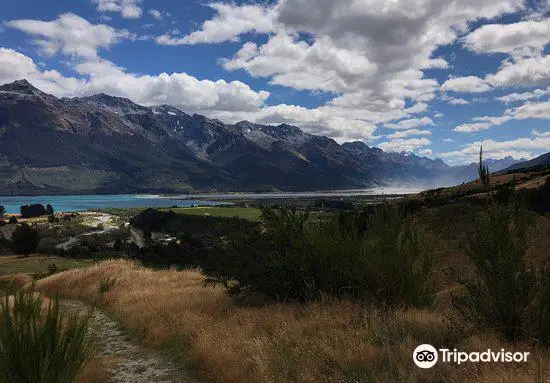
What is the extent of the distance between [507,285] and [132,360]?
8580 mm

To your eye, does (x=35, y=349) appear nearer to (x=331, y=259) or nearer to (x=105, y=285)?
(x=331, y=259)

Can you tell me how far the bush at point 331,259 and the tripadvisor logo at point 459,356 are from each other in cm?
329

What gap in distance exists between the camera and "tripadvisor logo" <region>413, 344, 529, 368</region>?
618cm

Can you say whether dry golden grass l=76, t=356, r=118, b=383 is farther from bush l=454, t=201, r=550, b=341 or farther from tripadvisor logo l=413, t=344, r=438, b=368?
bush l=454, t=201, r=550, b=341

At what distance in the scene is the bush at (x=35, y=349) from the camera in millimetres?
5895

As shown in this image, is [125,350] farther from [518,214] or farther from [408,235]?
[518,214]

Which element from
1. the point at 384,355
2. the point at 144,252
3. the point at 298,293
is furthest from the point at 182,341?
the point at 144,252

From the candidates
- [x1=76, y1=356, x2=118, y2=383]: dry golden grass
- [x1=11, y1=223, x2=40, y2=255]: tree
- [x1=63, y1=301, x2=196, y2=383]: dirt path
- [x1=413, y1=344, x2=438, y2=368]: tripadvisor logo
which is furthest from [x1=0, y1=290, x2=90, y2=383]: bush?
[x1=11, y1=223, x2=40, y2=255]: tree

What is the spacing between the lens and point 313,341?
324 inches

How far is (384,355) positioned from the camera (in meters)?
7.00

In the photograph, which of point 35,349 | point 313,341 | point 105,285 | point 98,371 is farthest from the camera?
point 105,285

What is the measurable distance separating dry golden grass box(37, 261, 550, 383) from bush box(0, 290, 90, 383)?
0.64 m

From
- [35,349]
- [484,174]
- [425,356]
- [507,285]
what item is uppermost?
[484,174]

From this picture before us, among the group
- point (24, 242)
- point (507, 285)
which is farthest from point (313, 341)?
point (24, 242)
